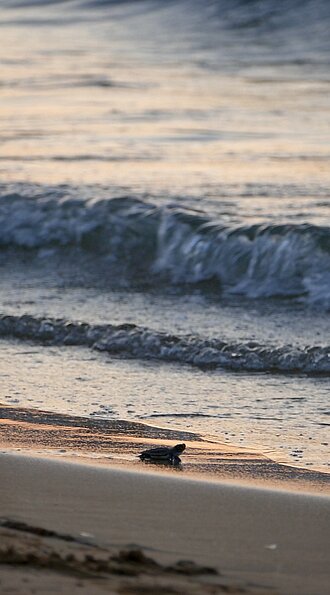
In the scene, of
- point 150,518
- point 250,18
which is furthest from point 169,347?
point 250,18

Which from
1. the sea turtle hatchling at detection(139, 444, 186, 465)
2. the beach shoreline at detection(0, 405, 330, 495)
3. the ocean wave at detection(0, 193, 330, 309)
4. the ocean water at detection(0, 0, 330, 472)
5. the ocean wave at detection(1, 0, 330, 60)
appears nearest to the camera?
the beach shoreline at detection(0, 405, 330, 495)

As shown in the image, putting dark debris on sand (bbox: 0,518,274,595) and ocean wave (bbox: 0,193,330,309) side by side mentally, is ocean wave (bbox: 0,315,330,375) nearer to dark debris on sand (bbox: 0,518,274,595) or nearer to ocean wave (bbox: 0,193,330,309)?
ocean wave (bbox: 0,193,330,309)

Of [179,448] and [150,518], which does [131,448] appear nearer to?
[179,448]

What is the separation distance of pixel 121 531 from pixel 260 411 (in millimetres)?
1790

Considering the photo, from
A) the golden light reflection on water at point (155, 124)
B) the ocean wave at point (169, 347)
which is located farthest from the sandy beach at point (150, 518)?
the golden light reflection on water at point (155, 124)

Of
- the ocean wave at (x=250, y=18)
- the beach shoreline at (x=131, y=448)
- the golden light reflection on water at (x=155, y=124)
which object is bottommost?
the beach shoreline at (x=131, y=448)

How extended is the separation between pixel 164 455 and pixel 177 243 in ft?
15.4

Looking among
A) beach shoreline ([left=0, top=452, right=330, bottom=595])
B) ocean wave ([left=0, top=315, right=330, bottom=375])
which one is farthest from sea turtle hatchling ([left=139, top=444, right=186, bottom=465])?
ocean wave ([left=0, top=315, right=330, bottom=375])

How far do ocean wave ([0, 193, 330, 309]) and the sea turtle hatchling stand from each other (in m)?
3.02

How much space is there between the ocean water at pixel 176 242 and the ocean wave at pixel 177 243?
0.01 metres

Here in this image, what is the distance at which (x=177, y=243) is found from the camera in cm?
872

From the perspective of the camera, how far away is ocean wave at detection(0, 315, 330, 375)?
584 centimetres

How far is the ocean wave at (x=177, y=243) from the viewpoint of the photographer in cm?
773

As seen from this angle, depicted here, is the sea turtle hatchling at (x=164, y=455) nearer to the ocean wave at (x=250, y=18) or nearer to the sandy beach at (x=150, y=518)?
the sandy beach at (x=150, y=518)
